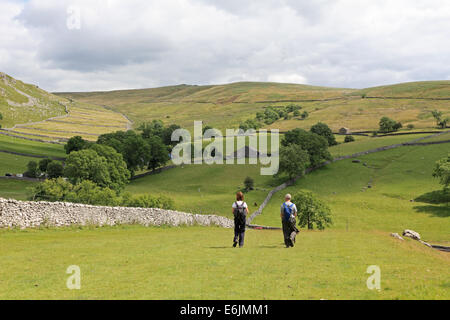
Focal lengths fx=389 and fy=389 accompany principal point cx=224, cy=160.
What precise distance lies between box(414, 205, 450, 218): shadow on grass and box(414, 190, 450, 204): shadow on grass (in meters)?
4.64

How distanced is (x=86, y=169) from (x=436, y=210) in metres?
68.2

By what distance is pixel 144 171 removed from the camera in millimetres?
129875

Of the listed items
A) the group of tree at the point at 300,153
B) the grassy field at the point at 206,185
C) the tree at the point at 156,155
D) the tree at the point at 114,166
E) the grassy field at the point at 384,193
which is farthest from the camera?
the tree at the point at 156,155

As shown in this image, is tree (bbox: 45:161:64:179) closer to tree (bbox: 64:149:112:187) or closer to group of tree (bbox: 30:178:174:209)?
tree (bbox: 64:149:112:187)

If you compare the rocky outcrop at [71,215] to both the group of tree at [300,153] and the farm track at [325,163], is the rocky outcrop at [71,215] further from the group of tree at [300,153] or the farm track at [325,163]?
the group of tree at [300,153]

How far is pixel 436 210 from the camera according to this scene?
241ft

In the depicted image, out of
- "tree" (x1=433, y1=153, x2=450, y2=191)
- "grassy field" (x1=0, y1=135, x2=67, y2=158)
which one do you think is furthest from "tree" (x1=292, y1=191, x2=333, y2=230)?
"grassy field" (x1=0, y1=135, x2=67, y2=158)

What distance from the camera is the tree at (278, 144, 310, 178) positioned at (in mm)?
102750

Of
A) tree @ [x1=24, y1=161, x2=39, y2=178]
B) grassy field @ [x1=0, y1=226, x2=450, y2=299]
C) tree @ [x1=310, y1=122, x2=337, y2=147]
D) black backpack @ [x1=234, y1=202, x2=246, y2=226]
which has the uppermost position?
tree @ [x1=310, y1=122, x2=337, y2=147]

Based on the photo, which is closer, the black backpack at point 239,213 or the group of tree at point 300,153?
the black backpack at point 239,213

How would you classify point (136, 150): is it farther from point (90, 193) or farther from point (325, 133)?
point (325, 133)

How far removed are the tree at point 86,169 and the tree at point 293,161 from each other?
46.1 meters

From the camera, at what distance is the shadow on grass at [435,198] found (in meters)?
81.5

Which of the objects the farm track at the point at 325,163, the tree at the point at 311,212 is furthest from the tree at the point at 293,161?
the tree at the point at 311,212
